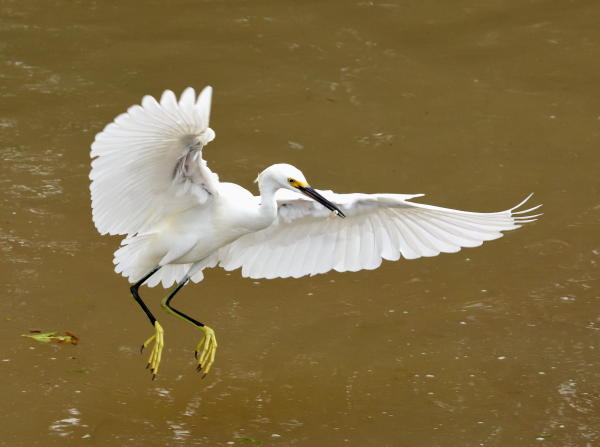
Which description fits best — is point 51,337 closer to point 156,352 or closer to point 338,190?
point 156,352

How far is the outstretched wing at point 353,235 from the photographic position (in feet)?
16.4

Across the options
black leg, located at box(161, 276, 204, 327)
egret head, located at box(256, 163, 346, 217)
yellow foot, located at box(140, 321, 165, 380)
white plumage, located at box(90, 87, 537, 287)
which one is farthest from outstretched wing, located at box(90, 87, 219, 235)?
yellow foot, located at box(140, 321, 165, 380)

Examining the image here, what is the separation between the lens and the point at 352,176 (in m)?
7.15

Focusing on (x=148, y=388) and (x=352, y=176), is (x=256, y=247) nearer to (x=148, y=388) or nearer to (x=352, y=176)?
(x=148, y=388)

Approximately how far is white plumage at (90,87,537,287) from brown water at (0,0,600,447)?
1.70ft

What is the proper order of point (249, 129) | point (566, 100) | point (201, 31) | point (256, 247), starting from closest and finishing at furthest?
1. point (256, 247)
2. point (249, 129)
3. point (566, 100)
4. point (201, 31)

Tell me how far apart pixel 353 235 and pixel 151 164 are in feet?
3.87

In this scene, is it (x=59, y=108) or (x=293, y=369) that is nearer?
(x=293, y=369)

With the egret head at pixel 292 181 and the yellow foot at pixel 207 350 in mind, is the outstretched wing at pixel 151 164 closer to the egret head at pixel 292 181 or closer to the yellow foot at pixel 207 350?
the egret head at pixel 292 181

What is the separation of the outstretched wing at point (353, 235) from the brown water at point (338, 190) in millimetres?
494

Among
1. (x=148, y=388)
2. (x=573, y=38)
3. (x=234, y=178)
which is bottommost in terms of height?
(x=148, y=388)

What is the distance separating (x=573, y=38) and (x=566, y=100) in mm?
1199

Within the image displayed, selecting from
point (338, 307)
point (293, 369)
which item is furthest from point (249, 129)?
point (293, 369)

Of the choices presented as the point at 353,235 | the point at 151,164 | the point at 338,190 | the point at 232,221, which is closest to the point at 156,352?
the point at 232,221
